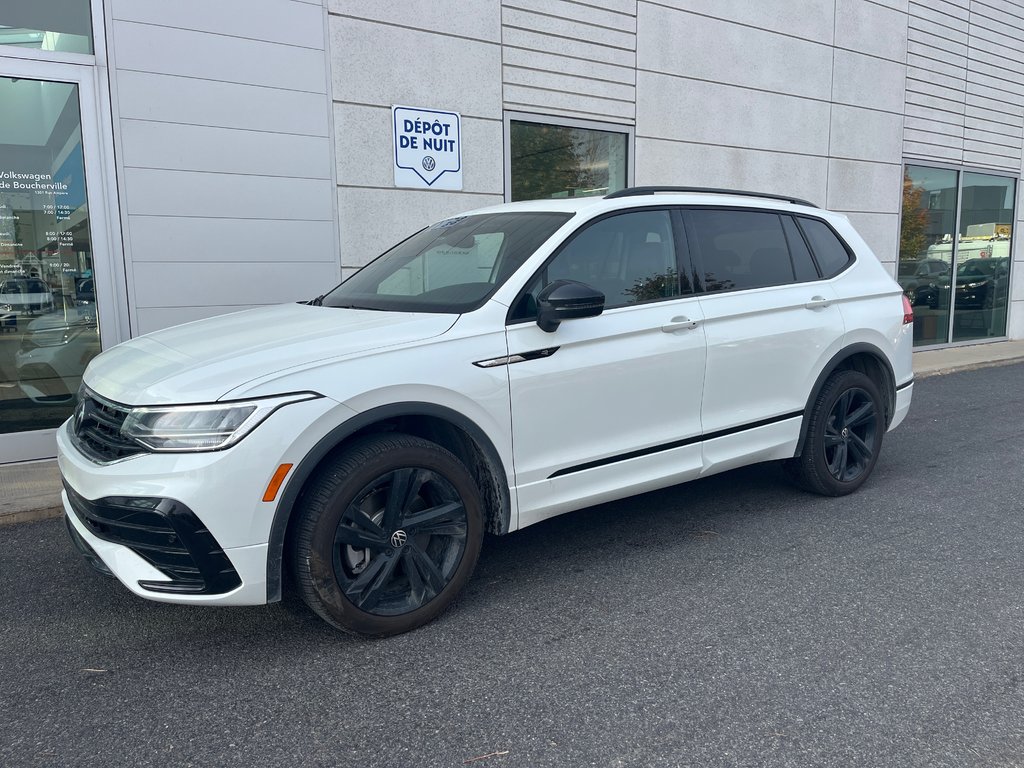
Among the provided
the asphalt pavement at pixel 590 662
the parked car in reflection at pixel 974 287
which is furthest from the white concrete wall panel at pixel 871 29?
the asphalt pavement at pixel 590 662

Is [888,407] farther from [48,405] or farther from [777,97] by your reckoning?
[777,97]

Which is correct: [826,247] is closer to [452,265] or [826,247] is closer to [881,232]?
[452,265]

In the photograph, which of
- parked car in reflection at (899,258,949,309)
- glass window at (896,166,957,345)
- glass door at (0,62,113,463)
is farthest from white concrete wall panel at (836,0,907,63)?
glass door at (0,62,113,463)

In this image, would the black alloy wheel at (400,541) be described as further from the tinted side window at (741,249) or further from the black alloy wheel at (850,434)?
the black alloy wheel at (850,434)

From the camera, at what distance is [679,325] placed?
162 inches

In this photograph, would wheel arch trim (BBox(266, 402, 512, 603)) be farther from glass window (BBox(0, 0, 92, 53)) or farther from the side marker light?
glass window (BBox(0, 0, 92, 53))

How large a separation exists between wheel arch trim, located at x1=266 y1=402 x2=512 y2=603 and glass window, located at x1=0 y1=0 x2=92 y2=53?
496cm

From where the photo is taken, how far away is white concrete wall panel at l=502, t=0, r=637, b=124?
8.55 m

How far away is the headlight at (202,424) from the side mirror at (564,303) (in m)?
1.22

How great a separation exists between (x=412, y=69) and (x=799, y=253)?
181 inches

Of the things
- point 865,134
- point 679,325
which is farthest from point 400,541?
point 865,134

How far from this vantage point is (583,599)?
3.65 meters

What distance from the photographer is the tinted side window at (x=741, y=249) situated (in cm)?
447

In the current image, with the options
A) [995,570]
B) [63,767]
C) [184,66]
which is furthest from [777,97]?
[63,767]
